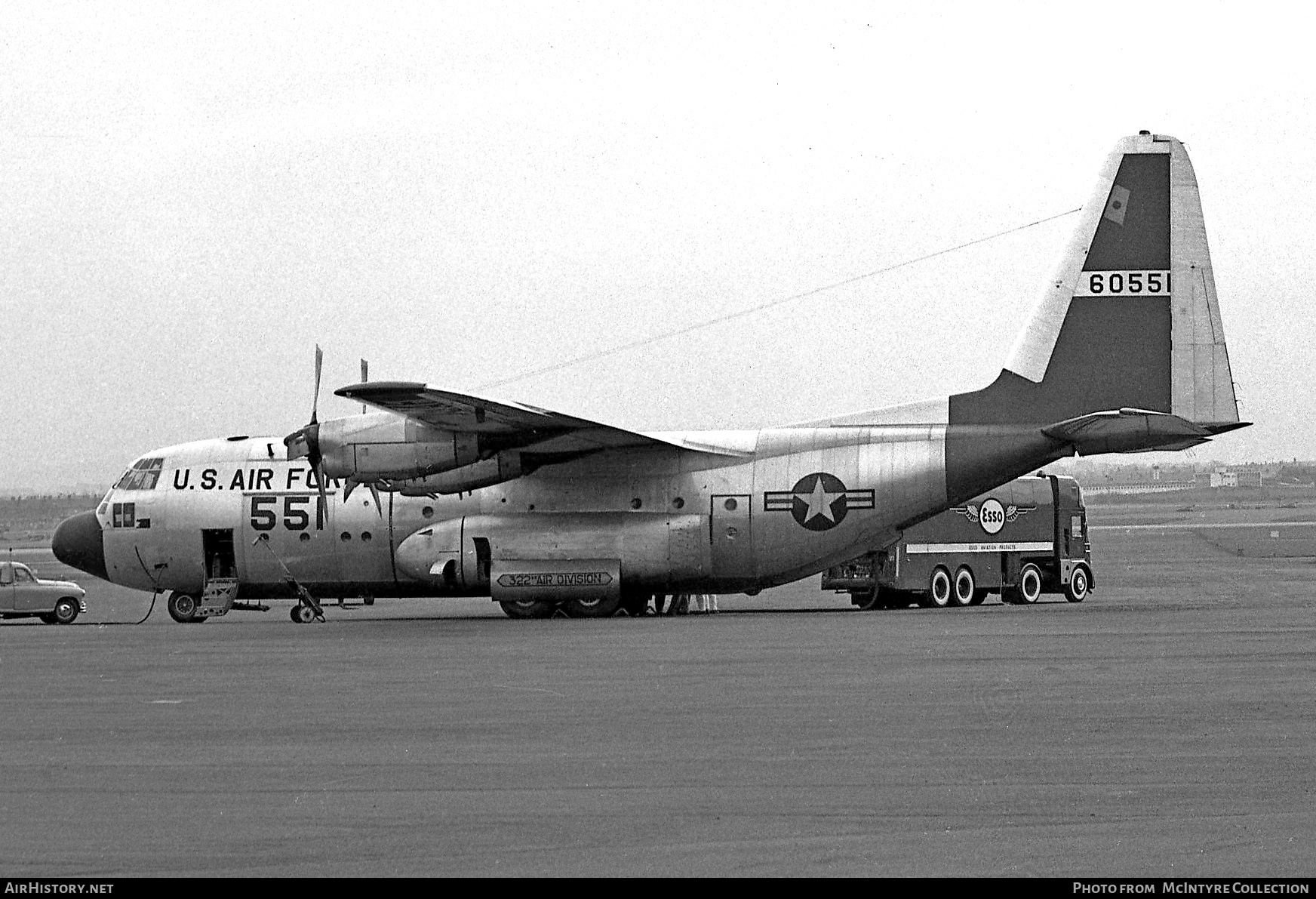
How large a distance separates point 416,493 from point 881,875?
18892mm

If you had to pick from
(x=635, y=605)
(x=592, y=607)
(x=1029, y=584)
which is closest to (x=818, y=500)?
(x=635, y=605)

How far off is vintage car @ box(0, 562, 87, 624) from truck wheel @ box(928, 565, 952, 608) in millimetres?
18601

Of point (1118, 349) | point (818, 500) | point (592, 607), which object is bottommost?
point (592, 607)

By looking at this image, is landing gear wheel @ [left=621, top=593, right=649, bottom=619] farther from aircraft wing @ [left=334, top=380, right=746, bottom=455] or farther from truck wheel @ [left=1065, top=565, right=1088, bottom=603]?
truck wheel @ [left=1065, top=565, right=1088, bottom=603]

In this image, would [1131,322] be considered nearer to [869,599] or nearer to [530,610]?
[869,599]

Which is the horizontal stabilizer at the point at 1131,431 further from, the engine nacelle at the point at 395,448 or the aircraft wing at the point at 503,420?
the engine nacelle at the point at 395,448

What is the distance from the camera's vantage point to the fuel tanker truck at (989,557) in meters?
31.5

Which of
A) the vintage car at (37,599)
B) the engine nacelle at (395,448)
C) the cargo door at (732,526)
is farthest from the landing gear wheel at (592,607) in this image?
the vintage car at (37,599)

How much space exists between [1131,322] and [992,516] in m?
8.58

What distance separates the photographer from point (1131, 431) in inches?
941

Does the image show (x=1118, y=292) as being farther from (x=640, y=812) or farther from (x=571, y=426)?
(x=640, y=812)

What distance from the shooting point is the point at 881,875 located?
7.14m

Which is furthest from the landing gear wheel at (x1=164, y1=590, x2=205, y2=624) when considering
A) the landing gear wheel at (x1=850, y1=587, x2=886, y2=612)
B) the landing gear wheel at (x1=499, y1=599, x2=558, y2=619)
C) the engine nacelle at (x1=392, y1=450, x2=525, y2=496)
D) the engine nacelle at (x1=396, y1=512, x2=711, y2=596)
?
the landing gear wheel at (x1=850, y1=587, x2=886, y2=612)
